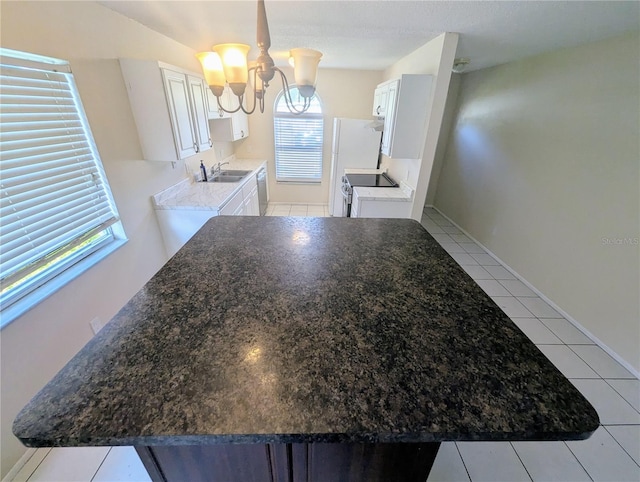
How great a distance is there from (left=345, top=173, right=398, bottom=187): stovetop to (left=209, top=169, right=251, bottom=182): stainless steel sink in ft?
5.07

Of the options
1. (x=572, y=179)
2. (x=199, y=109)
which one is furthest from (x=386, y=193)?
(x=199, y=109)

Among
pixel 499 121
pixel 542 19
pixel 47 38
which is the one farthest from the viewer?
pixel 499 121

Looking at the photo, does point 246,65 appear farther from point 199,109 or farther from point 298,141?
point 298,141

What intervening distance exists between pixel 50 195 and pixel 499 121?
180 inches

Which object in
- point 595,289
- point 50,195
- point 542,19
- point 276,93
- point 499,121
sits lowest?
point 595,289

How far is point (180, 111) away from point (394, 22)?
1936 millimetres

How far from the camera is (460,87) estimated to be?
4391mm

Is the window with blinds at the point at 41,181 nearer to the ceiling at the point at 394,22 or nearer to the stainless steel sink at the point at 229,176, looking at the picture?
the ceiling at the point at 394,22

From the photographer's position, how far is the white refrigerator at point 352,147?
4.02m

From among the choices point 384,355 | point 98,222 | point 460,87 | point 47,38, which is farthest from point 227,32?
point 460,87

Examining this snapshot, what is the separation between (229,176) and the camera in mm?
3701

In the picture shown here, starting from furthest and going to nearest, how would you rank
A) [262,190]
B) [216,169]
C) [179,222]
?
[262,190], [216,169], [179,222]

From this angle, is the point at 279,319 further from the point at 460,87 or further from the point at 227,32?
the point at 460,87

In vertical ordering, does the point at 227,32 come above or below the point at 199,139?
above
